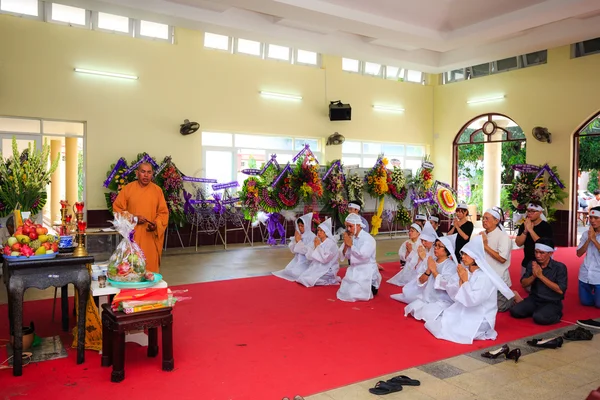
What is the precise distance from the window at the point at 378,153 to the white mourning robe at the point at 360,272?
6.53 metres

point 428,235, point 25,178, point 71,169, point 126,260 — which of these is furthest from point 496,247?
point 71,169

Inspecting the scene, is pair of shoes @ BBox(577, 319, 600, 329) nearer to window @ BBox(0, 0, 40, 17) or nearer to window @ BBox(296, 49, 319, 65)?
window @ BBox(296, 49, 319, 65)

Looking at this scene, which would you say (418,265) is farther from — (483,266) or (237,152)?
(237,152)

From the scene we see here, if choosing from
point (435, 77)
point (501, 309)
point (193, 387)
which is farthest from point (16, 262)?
point (435, 77)

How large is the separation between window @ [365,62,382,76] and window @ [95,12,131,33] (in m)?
6.54

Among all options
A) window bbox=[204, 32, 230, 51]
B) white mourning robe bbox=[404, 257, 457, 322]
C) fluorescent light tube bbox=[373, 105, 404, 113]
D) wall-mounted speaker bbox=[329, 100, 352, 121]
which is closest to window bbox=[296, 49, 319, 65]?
wall-mounted speaker bbox=[329, 100, 352, 121]

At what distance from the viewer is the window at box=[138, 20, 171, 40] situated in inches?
411

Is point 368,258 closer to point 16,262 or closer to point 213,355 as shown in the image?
point 213,355

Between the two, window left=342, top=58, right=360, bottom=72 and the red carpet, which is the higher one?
window left=342, top=58, right=360, bottom=72

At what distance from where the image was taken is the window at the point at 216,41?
11297 mm

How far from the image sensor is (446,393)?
3586 mm

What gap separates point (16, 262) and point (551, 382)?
421 cm

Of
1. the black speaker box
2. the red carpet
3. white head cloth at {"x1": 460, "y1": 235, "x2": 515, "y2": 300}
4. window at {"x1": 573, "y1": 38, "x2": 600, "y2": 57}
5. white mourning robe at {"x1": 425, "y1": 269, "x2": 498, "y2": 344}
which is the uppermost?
window at {"x1": 573, "y1": 38, "x2": 600, "y2": 57}

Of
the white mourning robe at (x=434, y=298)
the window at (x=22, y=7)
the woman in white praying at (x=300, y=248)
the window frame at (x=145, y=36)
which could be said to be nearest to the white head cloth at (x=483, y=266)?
the white mourning robe at (x=434, y=298)
